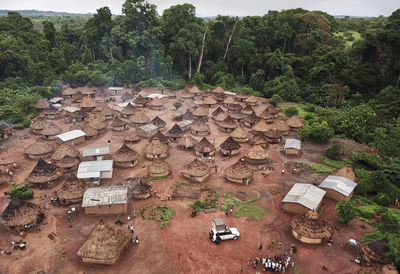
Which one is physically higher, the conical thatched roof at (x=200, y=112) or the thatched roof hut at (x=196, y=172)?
the conical thatched roof at (x=200, y=112)

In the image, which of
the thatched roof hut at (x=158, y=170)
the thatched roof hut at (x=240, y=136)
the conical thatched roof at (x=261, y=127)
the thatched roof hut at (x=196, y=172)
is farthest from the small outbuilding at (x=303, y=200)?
the conical thatched roof at (x=261, y=127)

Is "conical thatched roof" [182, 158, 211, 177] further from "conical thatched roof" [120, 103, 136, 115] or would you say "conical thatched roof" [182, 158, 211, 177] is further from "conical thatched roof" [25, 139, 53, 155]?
"conical thatched roof" [120, 103, 136, 115]

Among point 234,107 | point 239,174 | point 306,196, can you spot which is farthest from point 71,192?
point 234,107

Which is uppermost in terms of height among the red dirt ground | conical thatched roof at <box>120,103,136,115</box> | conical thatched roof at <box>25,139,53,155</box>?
conical thatched roof at <box>120,103,136,115</box>

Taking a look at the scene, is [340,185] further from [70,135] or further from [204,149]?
[70,135]

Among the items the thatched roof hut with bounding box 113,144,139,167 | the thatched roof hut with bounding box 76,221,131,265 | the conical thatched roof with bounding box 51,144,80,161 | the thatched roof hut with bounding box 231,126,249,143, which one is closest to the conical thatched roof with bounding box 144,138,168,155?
the thatched roof hut with bounding box 113,144,139,167

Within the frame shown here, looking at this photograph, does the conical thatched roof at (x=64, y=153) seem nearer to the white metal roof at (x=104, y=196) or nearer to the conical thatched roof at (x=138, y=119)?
the white metal roof at (x=104, y=196)

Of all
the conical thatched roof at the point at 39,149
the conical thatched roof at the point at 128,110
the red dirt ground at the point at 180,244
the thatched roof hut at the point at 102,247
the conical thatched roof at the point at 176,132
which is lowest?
the red dirt ground at the point at 180,244

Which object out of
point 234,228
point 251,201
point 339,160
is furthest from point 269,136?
point 234,228
